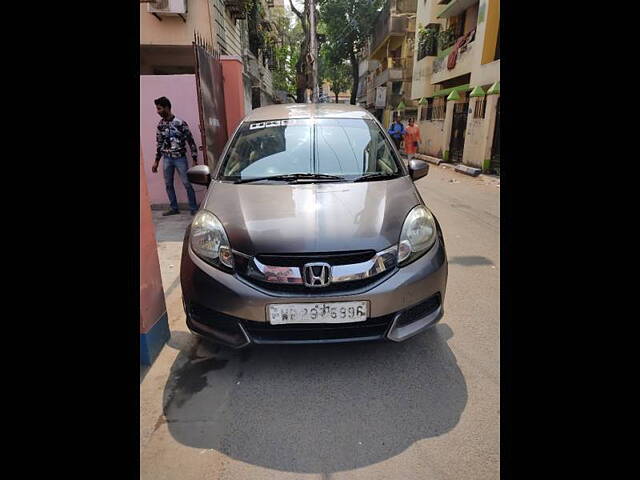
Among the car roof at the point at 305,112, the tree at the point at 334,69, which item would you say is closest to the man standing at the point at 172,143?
the car roof at the point at 305,112

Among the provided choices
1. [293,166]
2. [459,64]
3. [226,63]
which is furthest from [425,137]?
[293,166]

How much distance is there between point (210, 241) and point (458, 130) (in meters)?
13.3

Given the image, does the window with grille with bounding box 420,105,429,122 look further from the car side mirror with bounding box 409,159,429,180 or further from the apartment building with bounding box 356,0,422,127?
the car side mirror with bounding box 409,159,429,180

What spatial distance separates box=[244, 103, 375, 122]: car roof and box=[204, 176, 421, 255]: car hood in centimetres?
100

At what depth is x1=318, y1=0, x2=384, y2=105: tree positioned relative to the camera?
88.4ft

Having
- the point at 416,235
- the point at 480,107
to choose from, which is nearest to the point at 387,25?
the point at 480,107

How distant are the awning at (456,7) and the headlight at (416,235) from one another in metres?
Result: 15.8

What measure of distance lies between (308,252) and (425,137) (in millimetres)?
16995

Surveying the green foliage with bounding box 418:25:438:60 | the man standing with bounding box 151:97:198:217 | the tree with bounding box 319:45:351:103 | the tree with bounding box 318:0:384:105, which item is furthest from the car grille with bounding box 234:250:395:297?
the tree with bounding box 319:45:351:103

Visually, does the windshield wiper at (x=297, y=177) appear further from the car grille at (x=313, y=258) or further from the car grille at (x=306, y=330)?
the car grille at (x=306, y=330)

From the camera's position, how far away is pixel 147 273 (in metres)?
2.39

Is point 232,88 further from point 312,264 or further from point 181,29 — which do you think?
point 312,264

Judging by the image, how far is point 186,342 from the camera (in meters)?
2.71
